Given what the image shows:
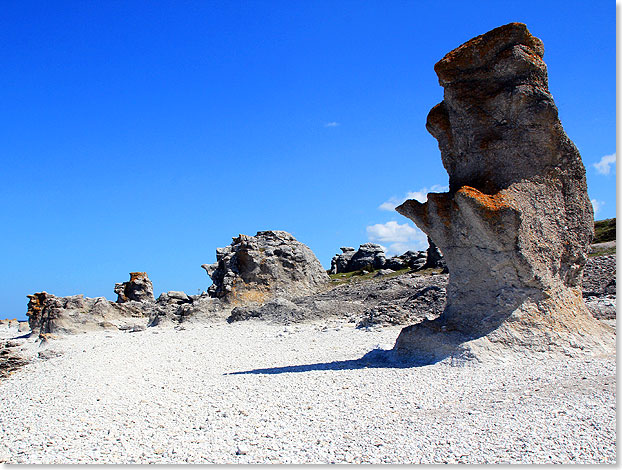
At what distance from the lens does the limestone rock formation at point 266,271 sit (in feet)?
71.3

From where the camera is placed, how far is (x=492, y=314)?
8984mm

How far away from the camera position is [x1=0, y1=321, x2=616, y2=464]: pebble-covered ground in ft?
16.1

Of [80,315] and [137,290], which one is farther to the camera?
[137,290]

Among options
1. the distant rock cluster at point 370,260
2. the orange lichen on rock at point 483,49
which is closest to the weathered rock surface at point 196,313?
the orange lichen on rock at point 483,49

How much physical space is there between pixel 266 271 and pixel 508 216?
1481 cm

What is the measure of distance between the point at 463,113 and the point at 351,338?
6.20 m

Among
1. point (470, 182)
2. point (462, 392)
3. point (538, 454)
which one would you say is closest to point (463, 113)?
point (470, 182)

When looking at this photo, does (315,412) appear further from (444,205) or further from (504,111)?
(504,111)

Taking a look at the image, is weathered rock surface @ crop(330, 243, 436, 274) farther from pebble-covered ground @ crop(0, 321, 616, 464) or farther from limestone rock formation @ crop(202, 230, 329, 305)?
pebble-covered ground @ crop(0, 321, 616, 464)

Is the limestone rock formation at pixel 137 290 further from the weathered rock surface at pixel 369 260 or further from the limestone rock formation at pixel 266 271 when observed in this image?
the weathered rock surface at pixel 369 260

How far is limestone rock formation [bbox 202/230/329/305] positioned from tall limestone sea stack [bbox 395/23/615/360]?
12809mm

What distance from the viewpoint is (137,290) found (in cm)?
3186

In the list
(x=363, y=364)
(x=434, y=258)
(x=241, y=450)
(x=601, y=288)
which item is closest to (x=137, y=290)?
(x=434, y=258)

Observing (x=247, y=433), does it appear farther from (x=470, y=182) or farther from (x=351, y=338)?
(x=351, y=338)
